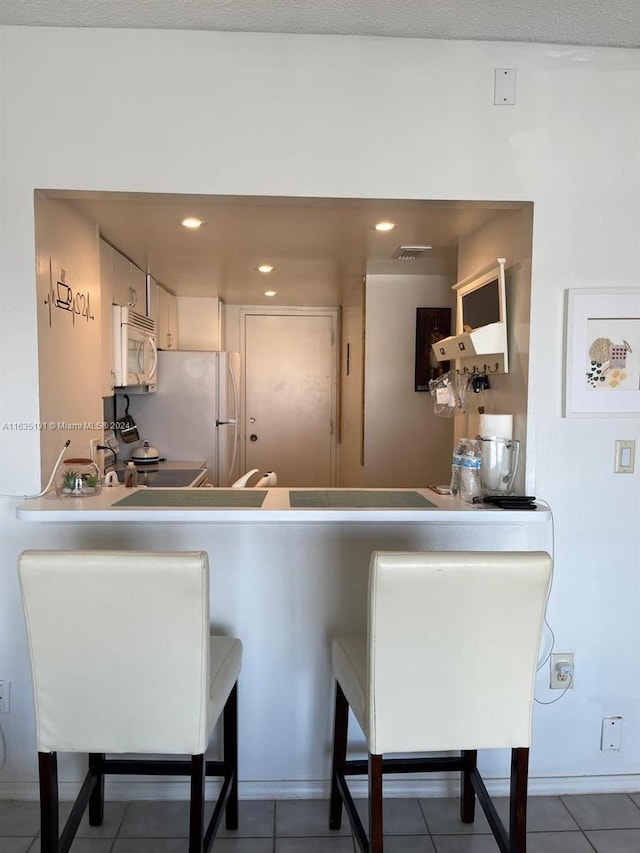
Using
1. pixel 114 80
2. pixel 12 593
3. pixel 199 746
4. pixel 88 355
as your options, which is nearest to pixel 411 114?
pixel 114 80

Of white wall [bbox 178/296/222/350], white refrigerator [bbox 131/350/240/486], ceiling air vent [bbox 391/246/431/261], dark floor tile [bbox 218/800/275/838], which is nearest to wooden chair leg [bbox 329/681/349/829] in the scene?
dark floor tile [bbox 218/800/275/838]

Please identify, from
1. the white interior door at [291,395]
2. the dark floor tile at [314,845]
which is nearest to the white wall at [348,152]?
the dark floor tile at [314,845]

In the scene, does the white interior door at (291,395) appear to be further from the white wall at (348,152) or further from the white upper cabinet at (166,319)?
the white wall at (348,152)

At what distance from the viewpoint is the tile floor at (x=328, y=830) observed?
68.9 inches

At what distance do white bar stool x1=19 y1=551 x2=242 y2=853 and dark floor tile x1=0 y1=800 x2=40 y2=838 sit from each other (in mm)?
493

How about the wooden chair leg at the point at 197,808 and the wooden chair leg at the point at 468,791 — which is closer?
the wooden chair leg at the point at 197,808

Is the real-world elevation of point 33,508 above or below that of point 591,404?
below

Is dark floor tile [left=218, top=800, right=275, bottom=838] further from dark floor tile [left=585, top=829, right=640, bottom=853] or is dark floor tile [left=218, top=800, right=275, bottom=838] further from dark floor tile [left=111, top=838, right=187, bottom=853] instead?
dark floor tile [left=585, top=829, right=640, bottom=853]

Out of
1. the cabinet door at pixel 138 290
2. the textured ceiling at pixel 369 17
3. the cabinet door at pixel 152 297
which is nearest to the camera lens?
the textured ceiling at pixel 369 17

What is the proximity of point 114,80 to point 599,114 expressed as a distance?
5.22 feet

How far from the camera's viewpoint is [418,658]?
1368mm

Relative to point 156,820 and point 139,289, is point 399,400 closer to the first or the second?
point 139,289

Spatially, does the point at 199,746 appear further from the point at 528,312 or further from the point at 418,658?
the point at 528,312

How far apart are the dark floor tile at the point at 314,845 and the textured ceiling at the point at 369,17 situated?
101 inches
